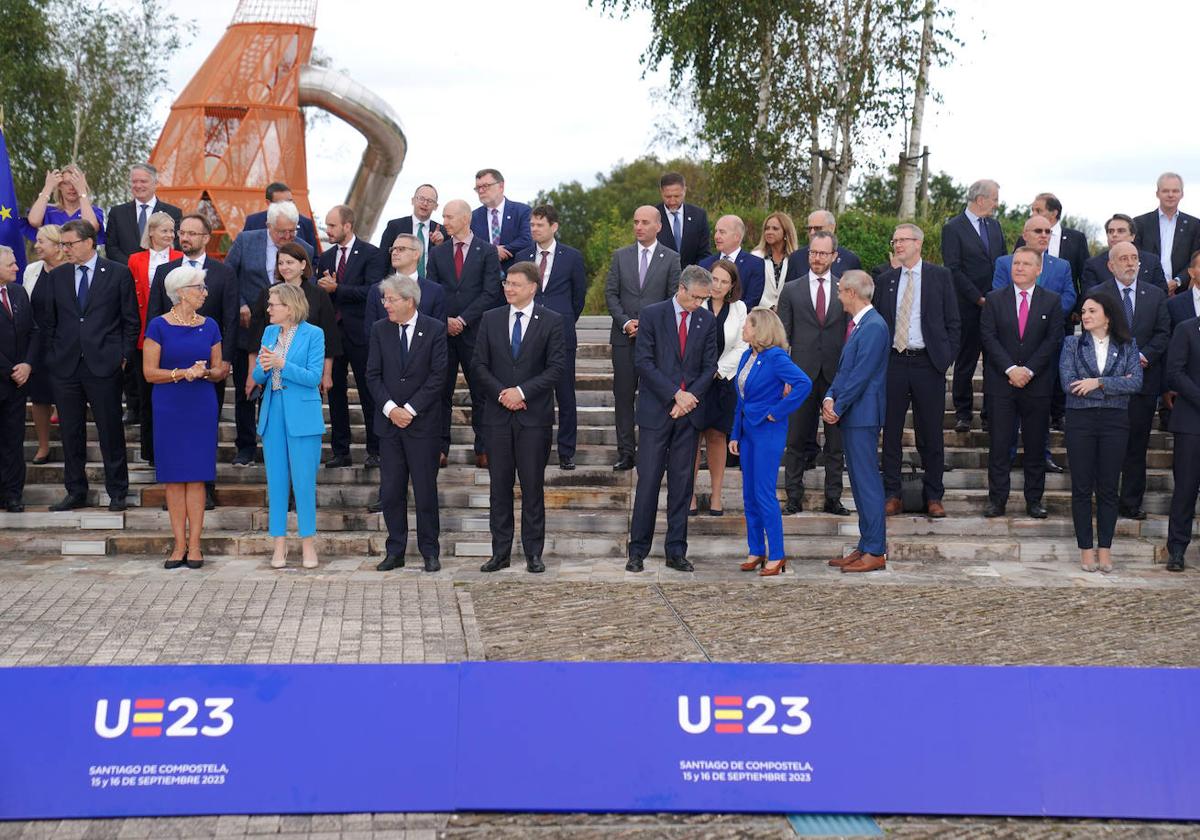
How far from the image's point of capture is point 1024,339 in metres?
10.1

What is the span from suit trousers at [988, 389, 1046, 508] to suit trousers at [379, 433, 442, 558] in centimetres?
436

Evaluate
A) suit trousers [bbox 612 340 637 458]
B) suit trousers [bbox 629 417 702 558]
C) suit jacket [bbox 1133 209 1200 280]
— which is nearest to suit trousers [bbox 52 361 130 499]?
suit trousers [bbox 612 340 637 458]

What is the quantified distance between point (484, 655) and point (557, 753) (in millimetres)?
2215

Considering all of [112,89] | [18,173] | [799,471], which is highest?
[112,89]

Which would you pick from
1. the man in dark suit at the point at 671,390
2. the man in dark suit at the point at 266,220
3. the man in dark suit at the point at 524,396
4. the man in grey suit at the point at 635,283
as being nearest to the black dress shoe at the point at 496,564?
the man in dark suit at the point at 524,396

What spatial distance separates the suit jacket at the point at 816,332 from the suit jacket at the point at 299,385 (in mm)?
3497

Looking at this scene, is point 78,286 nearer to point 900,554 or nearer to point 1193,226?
point 900,554

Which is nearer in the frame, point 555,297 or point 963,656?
point 963,656

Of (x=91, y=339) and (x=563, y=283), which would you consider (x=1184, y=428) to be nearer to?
(x=563, y=283)

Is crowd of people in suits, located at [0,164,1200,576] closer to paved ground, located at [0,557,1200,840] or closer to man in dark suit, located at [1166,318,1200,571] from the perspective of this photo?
man in dark suit, located at [1166,318,1200,571]

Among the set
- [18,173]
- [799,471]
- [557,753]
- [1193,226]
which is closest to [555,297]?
[799,471]

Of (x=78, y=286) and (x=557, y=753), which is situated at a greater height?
(x=78, y=286)

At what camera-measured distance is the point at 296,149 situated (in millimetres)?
33281

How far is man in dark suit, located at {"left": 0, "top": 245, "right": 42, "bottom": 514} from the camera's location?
9969 mm
